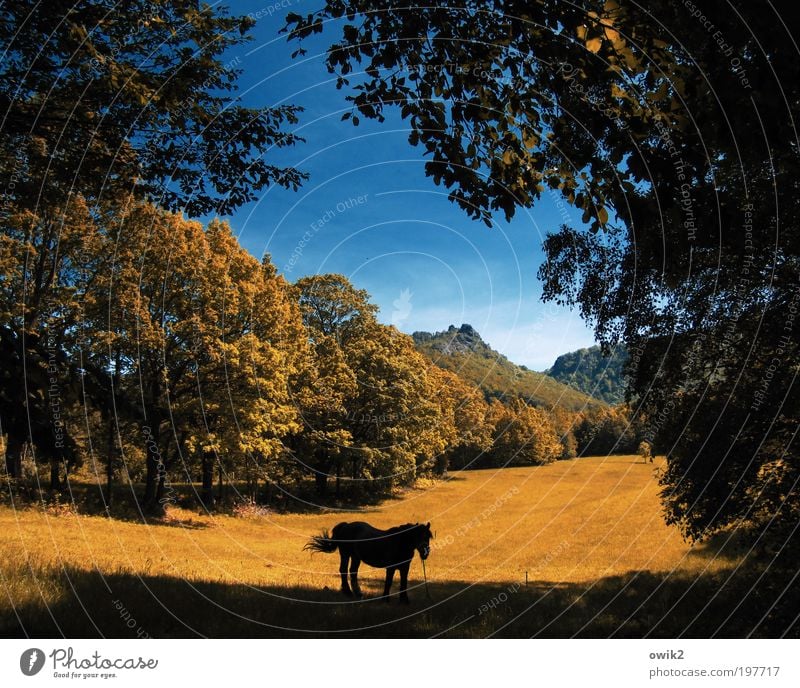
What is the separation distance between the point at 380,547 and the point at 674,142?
8824 mm

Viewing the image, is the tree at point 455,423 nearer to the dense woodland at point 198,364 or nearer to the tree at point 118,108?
the dense woodland at point 198,364

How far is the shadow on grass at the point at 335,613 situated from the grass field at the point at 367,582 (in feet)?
0.13

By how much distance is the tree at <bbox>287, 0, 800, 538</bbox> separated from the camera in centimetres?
548

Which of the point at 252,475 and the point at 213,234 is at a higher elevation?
the point at 213,234

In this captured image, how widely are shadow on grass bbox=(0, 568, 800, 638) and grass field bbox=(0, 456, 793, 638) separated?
0.04 meters

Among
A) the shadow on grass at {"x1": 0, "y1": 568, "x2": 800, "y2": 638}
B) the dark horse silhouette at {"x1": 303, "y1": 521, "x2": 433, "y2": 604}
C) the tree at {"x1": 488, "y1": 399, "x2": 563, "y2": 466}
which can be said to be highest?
the dark horse silhouette at {"x1": 303, "y1": 521, "x2": 433, "y2": 604}

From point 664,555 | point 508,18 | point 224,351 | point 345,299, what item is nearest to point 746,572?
point 664,555

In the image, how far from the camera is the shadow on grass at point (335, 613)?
23.7 feet

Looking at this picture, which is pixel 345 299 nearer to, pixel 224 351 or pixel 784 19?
pixel 224 351

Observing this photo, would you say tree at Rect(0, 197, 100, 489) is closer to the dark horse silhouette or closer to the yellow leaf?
the dark horse silhouette

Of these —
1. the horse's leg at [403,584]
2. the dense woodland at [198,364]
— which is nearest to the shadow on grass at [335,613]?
the horse's leg at [403,584]

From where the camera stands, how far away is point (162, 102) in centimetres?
891

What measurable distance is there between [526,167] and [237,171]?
6123 mm

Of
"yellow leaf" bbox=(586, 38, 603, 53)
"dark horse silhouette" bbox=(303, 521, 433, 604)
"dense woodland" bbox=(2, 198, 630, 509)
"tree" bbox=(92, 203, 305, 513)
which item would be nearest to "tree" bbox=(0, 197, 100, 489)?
"dense woodland" bbox=(2, 198, 630, 509)
